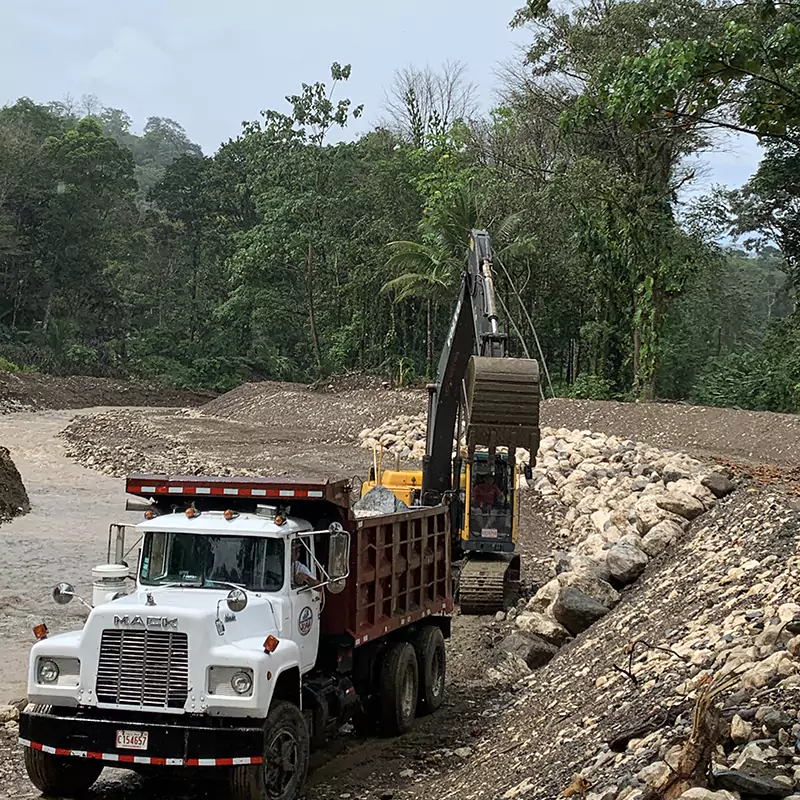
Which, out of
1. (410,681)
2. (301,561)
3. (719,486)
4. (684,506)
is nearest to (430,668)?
(410,681)

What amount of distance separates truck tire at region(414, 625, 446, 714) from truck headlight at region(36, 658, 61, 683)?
155 inches

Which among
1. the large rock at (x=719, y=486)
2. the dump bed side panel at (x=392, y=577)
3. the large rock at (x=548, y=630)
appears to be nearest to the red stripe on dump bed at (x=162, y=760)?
the dump bed side panel at (x=392, y=577)

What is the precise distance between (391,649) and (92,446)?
2886 cm

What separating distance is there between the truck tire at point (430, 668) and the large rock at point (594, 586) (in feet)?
7.74

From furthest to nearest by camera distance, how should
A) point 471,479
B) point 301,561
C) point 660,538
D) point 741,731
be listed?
1. point 471,479
2. point 660,538
3. point 301,561
4. point 741,731

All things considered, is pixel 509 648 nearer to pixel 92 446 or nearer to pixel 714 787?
pixel 714 787

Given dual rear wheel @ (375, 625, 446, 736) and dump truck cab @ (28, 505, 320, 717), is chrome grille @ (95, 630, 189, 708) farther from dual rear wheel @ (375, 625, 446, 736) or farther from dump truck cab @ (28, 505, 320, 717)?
dual rear wheel @ (375, 625, 446, 736)

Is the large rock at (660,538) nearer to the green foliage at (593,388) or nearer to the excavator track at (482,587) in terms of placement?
the excavator track at (482,587)

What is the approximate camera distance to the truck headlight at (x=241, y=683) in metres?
7.30

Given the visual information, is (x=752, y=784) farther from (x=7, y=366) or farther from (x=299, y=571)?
(x=7, y=366)

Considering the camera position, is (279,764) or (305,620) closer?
(279,764)

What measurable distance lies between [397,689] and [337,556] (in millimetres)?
1907

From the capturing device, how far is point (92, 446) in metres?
36.9

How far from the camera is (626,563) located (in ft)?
43.8
